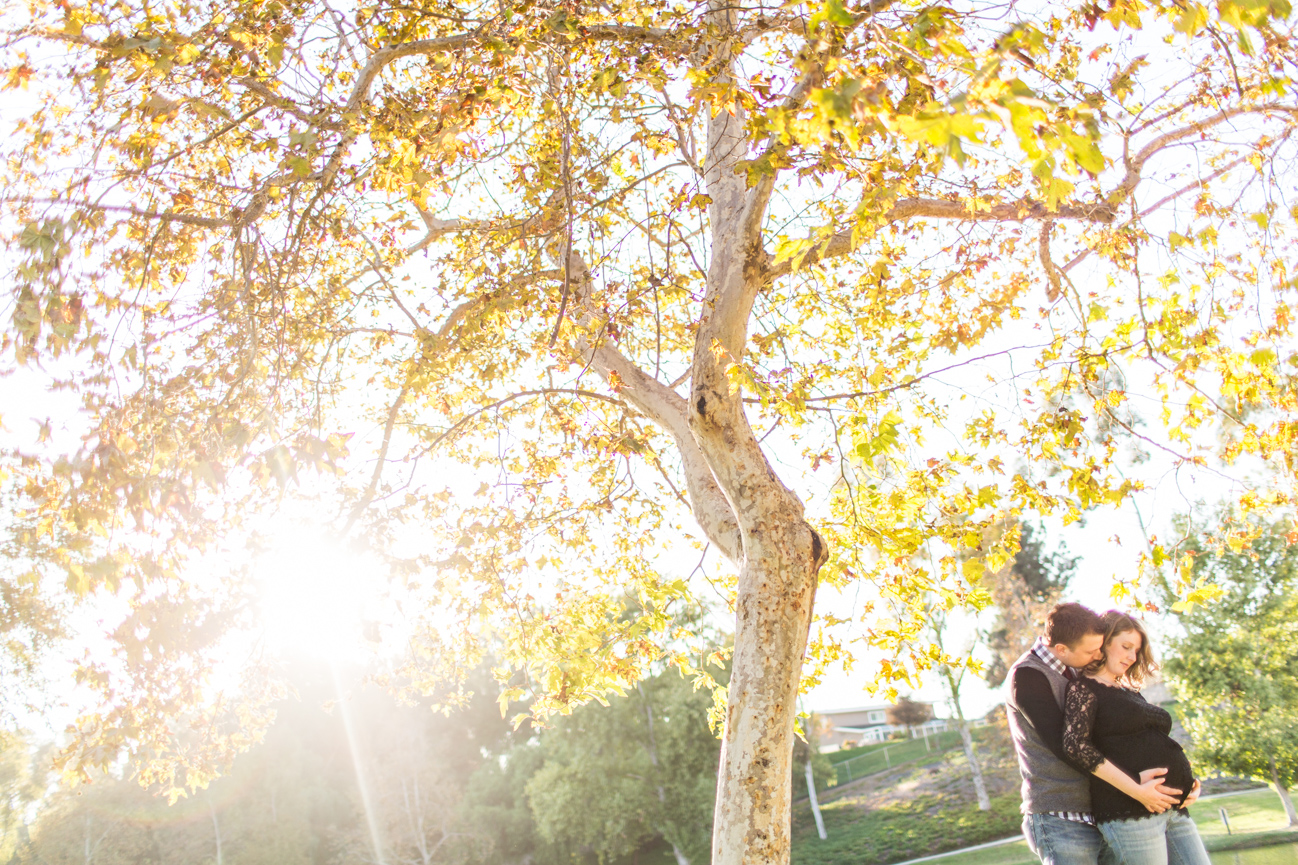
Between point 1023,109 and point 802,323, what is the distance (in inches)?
189

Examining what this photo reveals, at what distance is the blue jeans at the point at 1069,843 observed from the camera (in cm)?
307

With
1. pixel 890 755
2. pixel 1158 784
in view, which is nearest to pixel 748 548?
pixel 1158 784

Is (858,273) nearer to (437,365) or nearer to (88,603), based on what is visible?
(437,365)

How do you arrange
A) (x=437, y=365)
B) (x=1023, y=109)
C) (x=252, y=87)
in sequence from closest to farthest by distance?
(x=1023, y=109) → (x=252, y=87) → (x=437, y=365)

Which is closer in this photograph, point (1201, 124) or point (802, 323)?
point (1201, 124)

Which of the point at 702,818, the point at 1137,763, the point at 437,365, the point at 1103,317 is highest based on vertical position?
the point at 437,365

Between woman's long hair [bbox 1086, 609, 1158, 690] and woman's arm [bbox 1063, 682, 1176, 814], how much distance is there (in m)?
0.22

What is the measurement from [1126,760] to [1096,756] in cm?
18

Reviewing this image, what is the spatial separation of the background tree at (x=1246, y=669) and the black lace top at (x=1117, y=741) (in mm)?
15440

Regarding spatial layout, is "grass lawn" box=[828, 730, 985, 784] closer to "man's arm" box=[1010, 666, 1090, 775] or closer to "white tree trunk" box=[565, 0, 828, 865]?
"white tree trunk" box=[565, 0, 828, 865]

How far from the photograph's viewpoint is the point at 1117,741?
3100 mm

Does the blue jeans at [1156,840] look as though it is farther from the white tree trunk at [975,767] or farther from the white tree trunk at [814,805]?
the white tree trunk at [814,805]

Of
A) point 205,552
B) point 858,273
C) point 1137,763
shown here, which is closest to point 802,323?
point 858,273

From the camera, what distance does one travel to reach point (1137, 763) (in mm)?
3039
